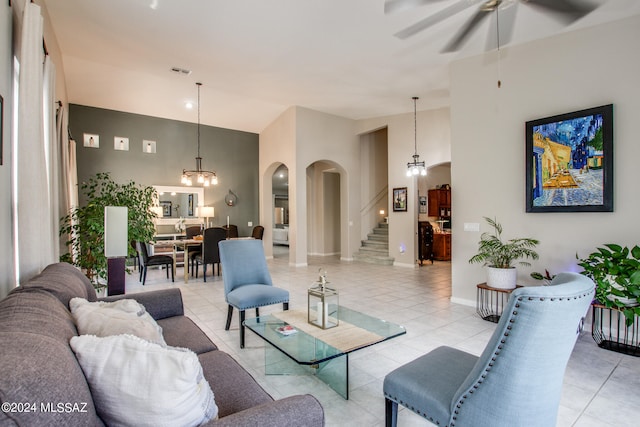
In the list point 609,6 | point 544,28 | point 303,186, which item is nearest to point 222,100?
point 303,186

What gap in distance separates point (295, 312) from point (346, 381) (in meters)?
0.73

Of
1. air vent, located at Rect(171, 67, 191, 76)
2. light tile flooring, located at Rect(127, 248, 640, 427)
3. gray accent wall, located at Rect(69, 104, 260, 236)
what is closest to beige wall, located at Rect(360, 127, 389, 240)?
gray accent wall, located at Rect(69, 104, 260, 236)

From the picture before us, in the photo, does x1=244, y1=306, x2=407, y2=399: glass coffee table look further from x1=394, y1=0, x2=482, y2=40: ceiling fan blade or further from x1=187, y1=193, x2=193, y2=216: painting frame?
x1=187, y1=193, x2=193, y2=216: painting frame

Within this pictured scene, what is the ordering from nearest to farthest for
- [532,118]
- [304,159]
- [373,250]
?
1. [532,118]
2. [304,159]
3. [373,250]

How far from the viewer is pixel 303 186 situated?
780 centimetres

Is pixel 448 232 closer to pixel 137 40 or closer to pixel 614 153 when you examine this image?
pixel 614 153

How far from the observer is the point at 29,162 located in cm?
208

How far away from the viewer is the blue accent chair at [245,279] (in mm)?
3195

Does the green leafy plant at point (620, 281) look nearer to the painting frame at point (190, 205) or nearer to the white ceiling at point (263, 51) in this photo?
the white ceiling at point (263, 51)

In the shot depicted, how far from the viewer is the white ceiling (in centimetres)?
369

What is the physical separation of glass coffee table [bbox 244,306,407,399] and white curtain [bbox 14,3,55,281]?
1.55m

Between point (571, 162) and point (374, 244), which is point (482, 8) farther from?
point (374, 244)

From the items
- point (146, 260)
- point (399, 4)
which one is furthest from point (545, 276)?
point (146, 260)

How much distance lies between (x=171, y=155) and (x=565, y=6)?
26.3 ft
